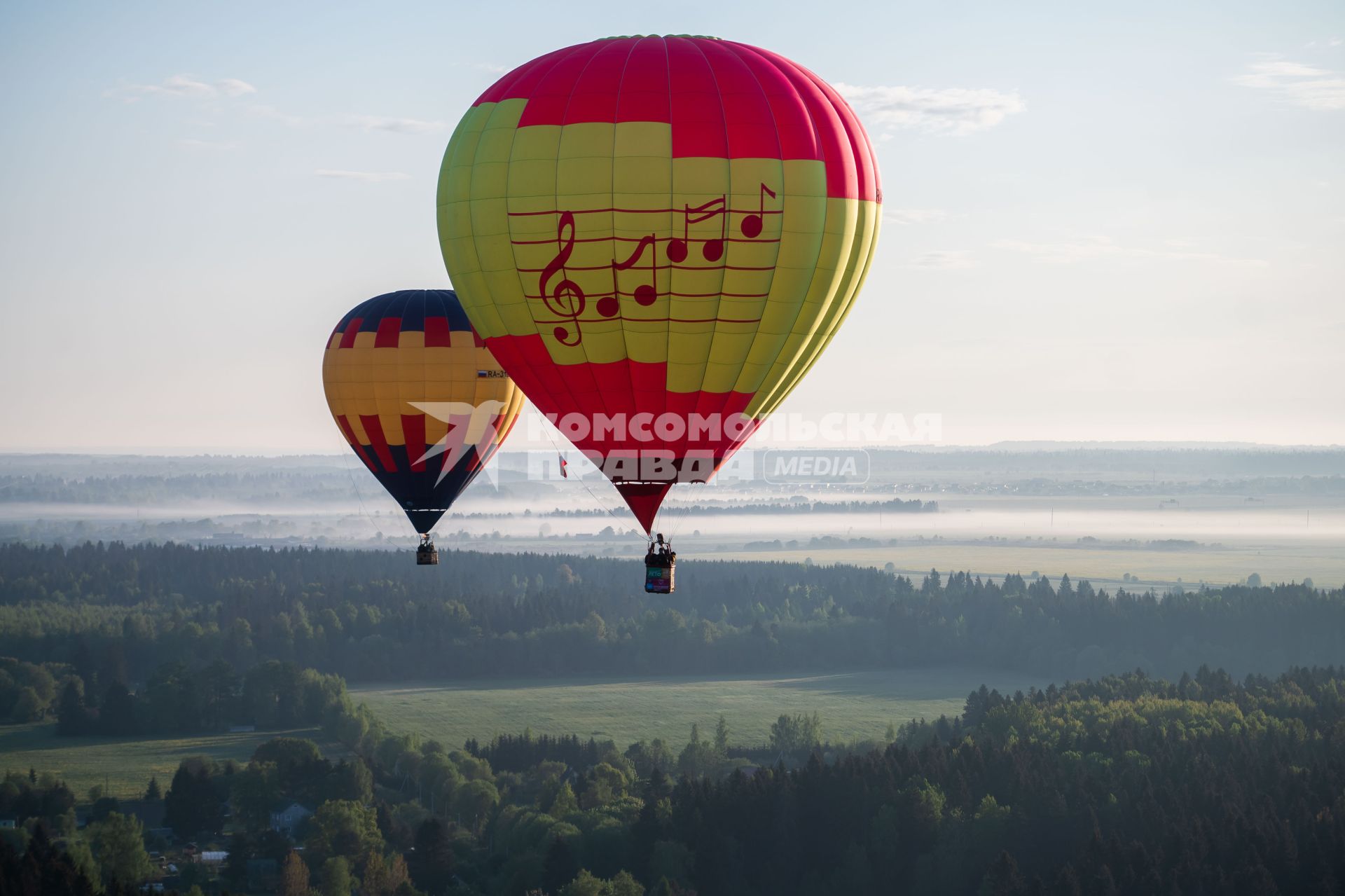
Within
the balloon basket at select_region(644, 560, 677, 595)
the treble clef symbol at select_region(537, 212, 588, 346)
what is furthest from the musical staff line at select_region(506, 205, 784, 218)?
the balloon basket at select_region(644, 560, 677, 595)

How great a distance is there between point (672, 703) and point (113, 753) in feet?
147

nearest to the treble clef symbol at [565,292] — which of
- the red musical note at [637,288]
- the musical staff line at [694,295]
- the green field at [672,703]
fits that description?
the musical staff line at [694,295]

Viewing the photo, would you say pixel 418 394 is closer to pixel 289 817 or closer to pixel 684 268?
pixel 684 268

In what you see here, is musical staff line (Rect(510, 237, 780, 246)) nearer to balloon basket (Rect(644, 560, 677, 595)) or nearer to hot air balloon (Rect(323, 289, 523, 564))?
balloon basket (Rect(644, 560, 677, 595))

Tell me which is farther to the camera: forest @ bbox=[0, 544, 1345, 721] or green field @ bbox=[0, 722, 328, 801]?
forest @ bbox=[0, 544, 1345, 721]

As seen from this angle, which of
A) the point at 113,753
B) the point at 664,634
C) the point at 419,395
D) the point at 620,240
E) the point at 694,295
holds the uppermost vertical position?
the point at 620,240

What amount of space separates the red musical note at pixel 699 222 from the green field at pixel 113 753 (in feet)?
241

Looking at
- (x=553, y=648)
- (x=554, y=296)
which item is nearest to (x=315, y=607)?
(x=553, y=648)

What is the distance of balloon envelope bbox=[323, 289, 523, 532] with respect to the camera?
45.2 metres

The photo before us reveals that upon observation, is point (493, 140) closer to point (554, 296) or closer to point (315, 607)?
point (554, 296)

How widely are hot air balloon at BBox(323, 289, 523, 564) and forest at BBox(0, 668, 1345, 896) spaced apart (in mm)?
19310

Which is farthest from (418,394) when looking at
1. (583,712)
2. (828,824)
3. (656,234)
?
(583,712)

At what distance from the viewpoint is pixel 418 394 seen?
45.4 metres

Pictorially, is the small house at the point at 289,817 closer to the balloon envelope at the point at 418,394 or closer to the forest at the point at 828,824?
the forest at the point at 828,824
